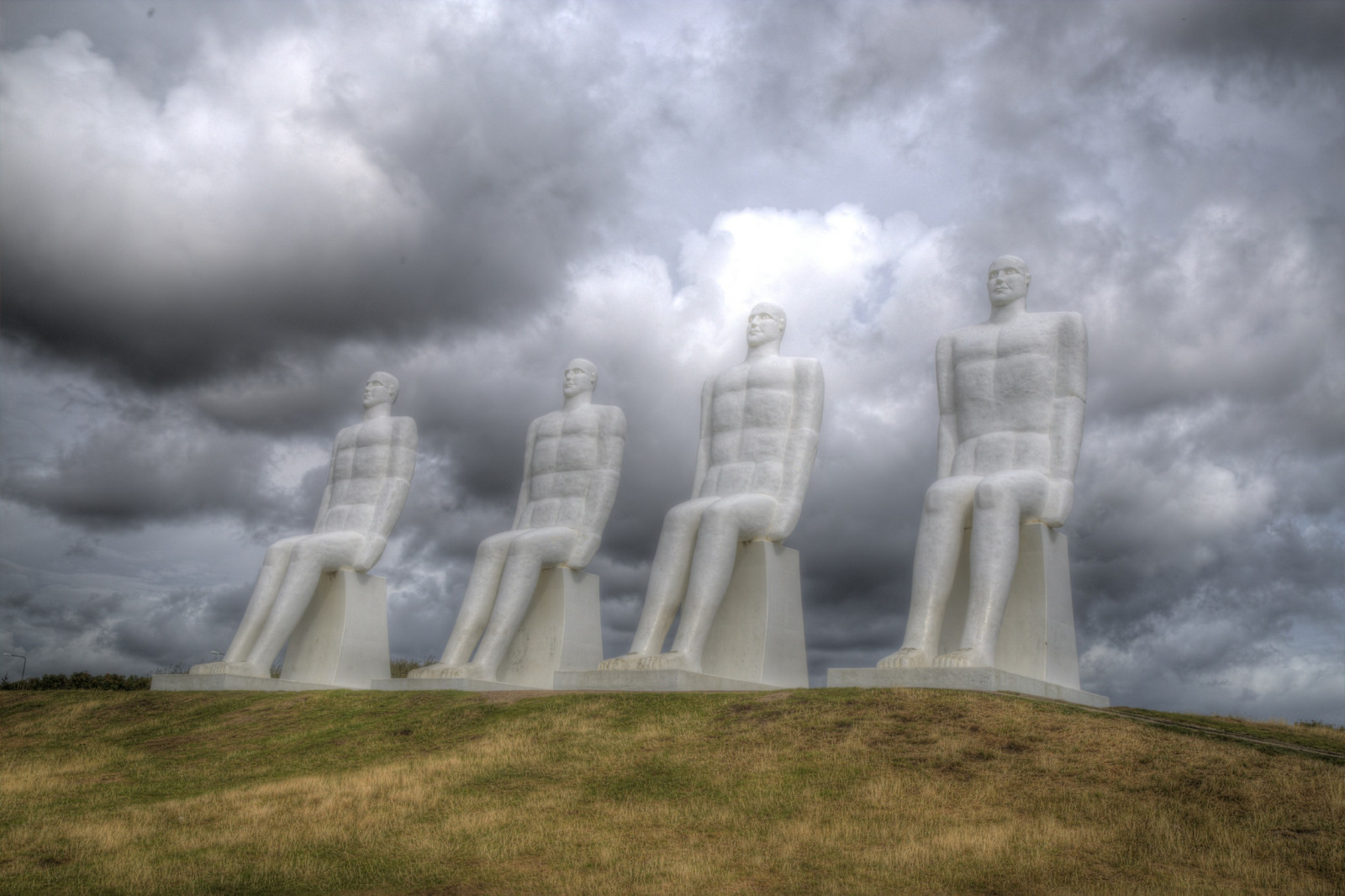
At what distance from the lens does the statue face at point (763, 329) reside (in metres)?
14.4

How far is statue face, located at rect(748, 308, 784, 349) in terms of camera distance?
14.4m

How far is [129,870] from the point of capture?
7.46m

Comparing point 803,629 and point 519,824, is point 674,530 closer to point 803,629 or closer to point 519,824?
point 803,629

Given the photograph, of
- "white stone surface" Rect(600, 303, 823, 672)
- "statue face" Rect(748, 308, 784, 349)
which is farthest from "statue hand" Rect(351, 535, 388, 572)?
"statue face" Rect(748, 308, 784, 349)

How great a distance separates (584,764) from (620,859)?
2271 millimetres

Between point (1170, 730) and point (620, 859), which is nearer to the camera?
point (620, 859)

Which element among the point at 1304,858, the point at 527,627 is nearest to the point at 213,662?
the point at 527,627

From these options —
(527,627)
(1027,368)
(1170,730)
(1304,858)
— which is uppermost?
(1027,368)

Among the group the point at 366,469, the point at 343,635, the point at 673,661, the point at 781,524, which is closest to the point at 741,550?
the point at 781,524

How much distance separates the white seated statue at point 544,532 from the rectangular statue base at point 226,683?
190 centimetres

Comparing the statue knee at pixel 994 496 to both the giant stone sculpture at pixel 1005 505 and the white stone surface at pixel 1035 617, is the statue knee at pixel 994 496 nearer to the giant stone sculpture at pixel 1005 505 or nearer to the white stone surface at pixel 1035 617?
the giant stone sculpture at pixel 1005 505

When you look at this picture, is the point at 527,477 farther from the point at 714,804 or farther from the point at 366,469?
the point at 714,804

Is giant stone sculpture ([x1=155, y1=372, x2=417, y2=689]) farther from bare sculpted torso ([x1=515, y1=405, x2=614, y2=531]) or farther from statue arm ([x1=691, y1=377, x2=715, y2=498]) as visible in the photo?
statue arm ([x1=691, y1=377, x2=715, y2=498])

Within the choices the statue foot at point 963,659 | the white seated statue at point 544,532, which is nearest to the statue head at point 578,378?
the white seated statue at point 544,532
